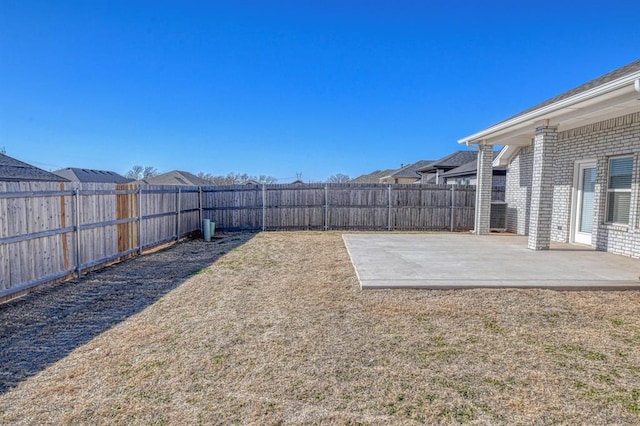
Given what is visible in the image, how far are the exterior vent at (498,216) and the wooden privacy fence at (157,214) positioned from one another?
1294 millimetres

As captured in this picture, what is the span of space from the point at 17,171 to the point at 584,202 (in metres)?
20.1

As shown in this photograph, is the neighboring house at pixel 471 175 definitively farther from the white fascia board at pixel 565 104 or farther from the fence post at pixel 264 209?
the fence post at pixel 264 209

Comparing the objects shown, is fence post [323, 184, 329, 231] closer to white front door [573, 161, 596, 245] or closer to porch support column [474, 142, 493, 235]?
porch support column [474, 142, 493, 235]

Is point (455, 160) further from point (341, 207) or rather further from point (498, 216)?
point (341, 207)

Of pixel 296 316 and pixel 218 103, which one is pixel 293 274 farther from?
pixel 218 103

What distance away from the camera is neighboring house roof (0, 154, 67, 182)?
1356 centimetres

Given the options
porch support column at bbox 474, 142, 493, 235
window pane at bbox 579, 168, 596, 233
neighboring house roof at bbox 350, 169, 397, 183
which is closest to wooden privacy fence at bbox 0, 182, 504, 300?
porch support column at bbox 474, 142, 493, 235

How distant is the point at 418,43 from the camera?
14.7m

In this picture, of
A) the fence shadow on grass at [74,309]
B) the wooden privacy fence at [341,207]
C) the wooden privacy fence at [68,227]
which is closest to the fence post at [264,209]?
the wooden privacy fence at [341,207]

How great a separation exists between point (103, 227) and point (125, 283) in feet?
6.10

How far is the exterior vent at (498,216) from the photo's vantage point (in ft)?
38.2

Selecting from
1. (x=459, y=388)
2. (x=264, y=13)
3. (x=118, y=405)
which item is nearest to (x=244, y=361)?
(x=118, y=405)

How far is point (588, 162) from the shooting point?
812 cm

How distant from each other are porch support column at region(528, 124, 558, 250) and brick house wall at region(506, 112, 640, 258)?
1.13 metres
